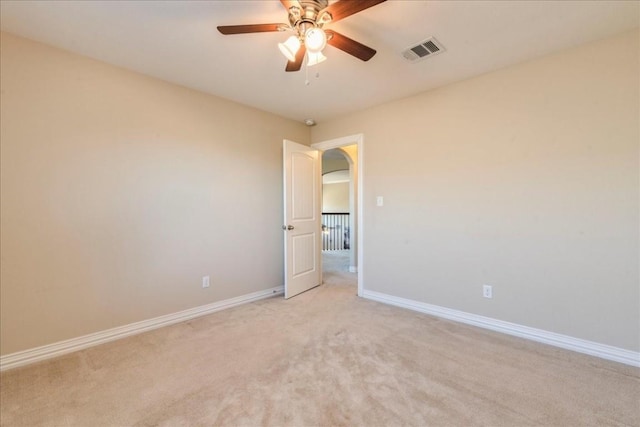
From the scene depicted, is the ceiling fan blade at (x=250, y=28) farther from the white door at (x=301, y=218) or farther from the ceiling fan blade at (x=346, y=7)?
the white door at (x=301, y=218)

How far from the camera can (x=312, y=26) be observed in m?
1.65

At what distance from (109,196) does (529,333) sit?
152 inches

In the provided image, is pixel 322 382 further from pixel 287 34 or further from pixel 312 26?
pixel 287 34

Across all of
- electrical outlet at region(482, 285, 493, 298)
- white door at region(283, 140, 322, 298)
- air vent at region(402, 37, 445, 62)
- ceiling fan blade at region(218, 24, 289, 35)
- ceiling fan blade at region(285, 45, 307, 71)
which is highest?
air vent at region(402, 37, 445, 62)

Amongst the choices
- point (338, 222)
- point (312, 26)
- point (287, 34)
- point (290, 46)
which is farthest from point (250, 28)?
point (338, 222)

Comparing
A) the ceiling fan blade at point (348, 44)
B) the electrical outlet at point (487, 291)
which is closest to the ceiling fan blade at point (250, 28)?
the ceiling fan blade at point (348, 44)

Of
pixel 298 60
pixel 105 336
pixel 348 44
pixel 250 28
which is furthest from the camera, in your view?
pixel 105 336

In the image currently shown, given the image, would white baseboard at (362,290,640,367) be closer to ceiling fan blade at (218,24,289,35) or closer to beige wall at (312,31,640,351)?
beige wall at (312,31,640,351)

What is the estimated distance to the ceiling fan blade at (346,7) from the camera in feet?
4.61

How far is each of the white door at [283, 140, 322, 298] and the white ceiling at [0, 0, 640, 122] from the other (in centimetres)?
111

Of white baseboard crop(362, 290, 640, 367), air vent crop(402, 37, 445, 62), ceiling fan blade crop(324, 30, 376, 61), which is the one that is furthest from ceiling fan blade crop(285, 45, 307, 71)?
white baseboard crop(362, 290, 640, 367)

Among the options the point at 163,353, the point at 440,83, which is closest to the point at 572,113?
the point at 440,83

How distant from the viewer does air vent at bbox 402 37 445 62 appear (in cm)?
209

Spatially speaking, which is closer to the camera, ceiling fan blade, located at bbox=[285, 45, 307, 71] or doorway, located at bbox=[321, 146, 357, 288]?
ceiling fan blade, located at bbox=[285, 45, 307, 71]
